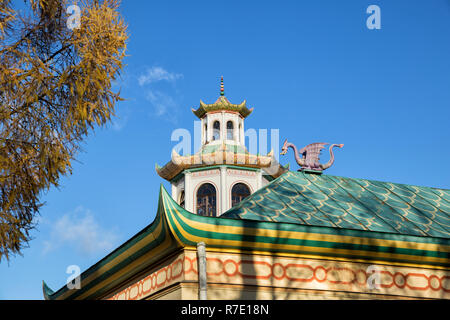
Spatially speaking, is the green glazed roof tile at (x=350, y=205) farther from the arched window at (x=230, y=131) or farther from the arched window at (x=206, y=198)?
the arched window at (x=230, y=131)

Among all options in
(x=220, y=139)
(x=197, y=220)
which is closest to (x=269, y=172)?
(x=220, y=139)

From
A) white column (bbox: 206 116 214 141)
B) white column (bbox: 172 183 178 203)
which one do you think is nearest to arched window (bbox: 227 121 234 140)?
white column (bbox: 206 116 214 141)

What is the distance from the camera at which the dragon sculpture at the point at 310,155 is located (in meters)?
13.6

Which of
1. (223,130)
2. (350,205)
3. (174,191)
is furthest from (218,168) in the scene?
(350,205)

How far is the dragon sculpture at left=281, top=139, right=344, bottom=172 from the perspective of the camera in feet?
44.5

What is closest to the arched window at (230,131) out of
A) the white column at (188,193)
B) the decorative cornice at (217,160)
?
the decorative cornice at (217,160)

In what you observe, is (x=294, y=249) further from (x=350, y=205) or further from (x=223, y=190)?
(x=223, y=190)

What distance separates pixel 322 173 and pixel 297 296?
171 inches

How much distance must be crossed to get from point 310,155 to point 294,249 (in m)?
4.15

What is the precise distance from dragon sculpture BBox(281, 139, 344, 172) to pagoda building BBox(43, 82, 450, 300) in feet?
1.23

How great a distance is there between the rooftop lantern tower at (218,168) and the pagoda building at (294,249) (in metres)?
15.8

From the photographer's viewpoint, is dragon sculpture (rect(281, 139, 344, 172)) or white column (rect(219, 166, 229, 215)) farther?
white column (rect(219, 166, 229, 215))

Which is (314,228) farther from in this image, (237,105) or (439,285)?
(237,105)

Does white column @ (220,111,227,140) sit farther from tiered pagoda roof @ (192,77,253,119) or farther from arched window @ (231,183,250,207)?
arched window @ (231,183,250,207)
